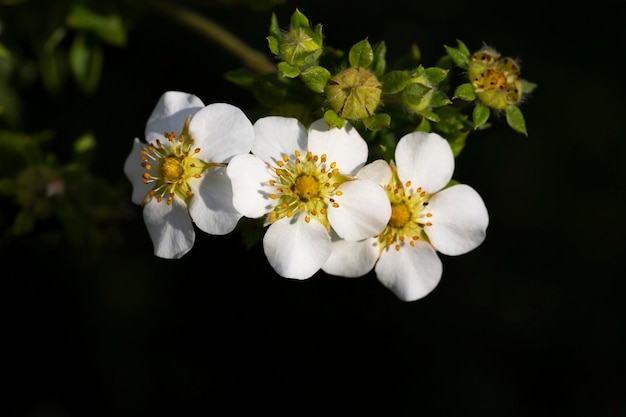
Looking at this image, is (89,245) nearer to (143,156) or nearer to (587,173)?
(143,156)

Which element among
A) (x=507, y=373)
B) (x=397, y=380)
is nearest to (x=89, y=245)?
(x=397, y=380)

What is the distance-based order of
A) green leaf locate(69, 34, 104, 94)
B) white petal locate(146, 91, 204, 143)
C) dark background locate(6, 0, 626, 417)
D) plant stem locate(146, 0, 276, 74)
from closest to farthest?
white petal locate(146, 91, 204, 143) < plant stem locate(146, 0, 276, 74) < green leaf locate(69, 34, 104, 94) < dark background locate(6, 0, 626, 417)

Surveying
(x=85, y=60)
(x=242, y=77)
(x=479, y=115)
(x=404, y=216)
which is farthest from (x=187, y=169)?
(x=85, y=60)

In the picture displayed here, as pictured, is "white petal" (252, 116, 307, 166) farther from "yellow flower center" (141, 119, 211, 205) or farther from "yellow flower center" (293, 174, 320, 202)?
"yellow flower center" (141, 119, 211, 205)

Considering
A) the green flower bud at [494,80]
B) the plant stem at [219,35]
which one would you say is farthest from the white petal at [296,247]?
the plant stem at [219,35]

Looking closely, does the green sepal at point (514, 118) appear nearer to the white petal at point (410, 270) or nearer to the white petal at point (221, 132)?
the white petal at point (410, 270)

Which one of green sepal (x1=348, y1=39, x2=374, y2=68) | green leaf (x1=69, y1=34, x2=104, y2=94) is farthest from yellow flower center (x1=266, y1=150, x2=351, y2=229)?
green leaf (x1=69, y1=34, x2=104, y2=94)

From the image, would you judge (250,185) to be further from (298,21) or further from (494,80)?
(494,80)
